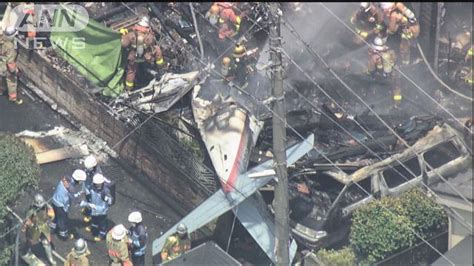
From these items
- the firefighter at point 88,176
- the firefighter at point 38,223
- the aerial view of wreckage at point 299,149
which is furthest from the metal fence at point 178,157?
the firefighter at point 38,223

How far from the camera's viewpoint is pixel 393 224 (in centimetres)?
2444

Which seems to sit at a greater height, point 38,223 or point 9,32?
point 9,32

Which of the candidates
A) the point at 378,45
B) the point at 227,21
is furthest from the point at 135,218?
the point at 378,45

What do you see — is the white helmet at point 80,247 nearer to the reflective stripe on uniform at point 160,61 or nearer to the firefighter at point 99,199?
the firefighter at point 99,199

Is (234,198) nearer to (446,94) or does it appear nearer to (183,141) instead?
(183,141)

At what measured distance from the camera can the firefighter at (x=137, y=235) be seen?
2414cm

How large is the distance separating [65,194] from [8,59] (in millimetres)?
4361

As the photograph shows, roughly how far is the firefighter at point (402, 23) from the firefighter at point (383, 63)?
0.75m

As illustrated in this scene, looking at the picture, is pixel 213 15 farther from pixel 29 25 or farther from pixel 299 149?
pixel 299 149

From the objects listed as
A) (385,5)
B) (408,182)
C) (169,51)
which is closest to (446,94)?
(385,5)

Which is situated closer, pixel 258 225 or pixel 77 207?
pixel 258 225

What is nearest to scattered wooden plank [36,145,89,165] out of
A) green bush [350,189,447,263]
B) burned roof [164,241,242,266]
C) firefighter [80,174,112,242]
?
→ firefighter [80,174,112,242]

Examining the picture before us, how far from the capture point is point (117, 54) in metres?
28.0

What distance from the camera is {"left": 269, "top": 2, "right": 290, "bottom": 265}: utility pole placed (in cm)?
2002
